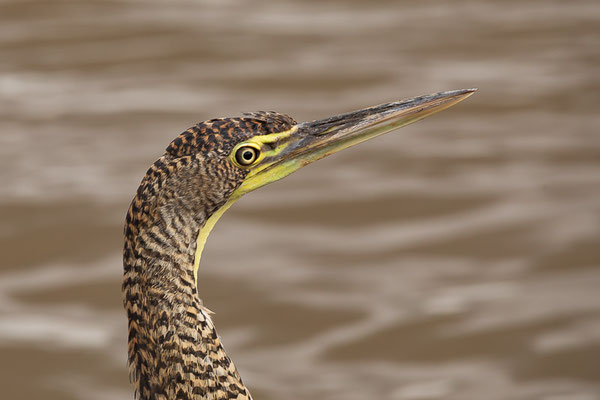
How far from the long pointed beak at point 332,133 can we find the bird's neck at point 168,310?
320 mm

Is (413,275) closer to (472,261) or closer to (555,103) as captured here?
(472,261)

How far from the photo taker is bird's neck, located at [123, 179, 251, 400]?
3.36 metres

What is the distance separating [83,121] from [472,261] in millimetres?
3683

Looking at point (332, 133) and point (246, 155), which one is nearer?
point (246, 155)

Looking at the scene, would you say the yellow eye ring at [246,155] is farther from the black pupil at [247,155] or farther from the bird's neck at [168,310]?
the bird's neck at [168,310]

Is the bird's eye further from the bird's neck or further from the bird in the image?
the bird's neck

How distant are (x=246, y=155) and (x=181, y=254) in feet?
1.39

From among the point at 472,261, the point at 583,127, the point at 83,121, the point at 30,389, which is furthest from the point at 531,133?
the point at 30,389

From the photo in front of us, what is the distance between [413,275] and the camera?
7.09 m

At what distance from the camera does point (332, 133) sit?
378cm

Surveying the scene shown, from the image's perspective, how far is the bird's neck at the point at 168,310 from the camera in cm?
336

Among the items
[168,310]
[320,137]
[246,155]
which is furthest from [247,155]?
[168,310]

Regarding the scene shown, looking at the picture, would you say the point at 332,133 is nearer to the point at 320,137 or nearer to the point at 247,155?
the point at 320,137

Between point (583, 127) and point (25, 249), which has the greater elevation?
point (583, 127)
